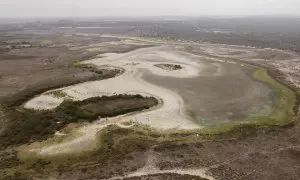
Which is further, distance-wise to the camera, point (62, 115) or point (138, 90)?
point (138, 90)

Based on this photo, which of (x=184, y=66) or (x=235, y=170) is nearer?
(x=235, y=170)

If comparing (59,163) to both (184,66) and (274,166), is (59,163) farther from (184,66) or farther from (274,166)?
(184,66)

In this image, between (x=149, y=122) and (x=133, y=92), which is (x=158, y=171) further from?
(x=133, y=92)

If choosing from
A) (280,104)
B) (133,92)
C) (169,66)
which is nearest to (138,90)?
(133,92)

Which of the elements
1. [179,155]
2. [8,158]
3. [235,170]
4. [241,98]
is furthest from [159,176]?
[241,98]

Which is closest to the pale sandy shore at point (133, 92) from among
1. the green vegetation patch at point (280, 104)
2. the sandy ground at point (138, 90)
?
the sandy ground at point (138, 90)

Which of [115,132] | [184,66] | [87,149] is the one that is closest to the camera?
[87,149]

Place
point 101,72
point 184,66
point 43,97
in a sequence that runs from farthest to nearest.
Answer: point 184,66, point 101,72, point 43,97

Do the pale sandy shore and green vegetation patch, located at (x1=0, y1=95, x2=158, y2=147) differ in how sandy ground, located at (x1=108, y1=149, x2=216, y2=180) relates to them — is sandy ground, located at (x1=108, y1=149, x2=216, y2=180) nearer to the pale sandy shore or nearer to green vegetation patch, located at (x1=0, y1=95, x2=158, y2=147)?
the pale sandy shore
